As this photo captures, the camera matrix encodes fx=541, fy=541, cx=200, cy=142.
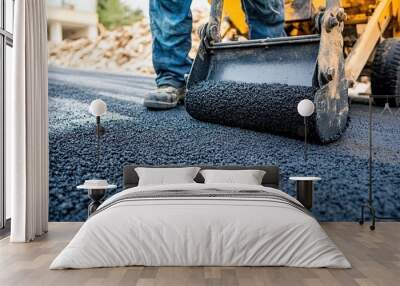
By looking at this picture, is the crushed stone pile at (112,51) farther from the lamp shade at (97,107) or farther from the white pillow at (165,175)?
the white pillow at (165,175)

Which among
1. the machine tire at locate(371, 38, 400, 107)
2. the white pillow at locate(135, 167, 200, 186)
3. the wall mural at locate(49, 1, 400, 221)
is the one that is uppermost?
the machine tire at locate(371, 38, 400, 107)

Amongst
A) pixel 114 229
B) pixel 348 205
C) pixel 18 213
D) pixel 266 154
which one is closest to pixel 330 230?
pixel 348 205

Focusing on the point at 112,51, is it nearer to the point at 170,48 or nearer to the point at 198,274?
the point at 170,48

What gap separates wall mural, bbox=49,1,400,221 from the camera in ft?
18.9

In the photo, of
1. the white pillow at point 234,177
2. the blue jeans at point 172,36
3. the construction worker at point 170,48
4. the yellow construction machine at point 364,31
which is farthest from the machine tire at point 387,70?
the white pillow at point 234,177

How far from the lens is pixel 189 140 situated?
5.92 m

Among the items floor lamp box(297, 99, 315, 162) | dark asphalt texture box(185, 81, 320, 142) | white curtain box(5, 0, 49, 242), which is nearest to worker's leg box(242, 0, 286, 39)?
dark asphalt texture box(185, 81, 320, 142)

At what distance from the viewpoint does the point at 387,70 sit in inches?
227

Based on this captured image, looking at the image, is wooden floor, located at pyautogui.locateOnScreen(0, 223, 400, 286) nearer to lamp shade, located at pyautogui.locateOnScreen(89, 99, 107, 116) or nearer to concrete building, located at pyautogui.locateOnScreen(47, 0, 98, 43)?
lamp shade, located at pyautogui.locateOnScreen(89, 99, 107, 116)

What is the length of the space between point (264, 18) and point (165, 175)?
2.05 metres

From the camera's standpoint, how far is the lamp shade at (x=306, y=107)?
5410 millimetres

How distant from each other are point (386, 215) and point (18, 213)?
12.4 ft

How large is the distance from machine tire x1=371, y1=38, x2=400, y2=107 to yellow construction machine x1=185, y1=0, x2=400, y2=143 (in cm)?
1

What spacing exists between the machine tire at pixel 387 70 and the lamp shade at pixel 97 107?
9.53ft
